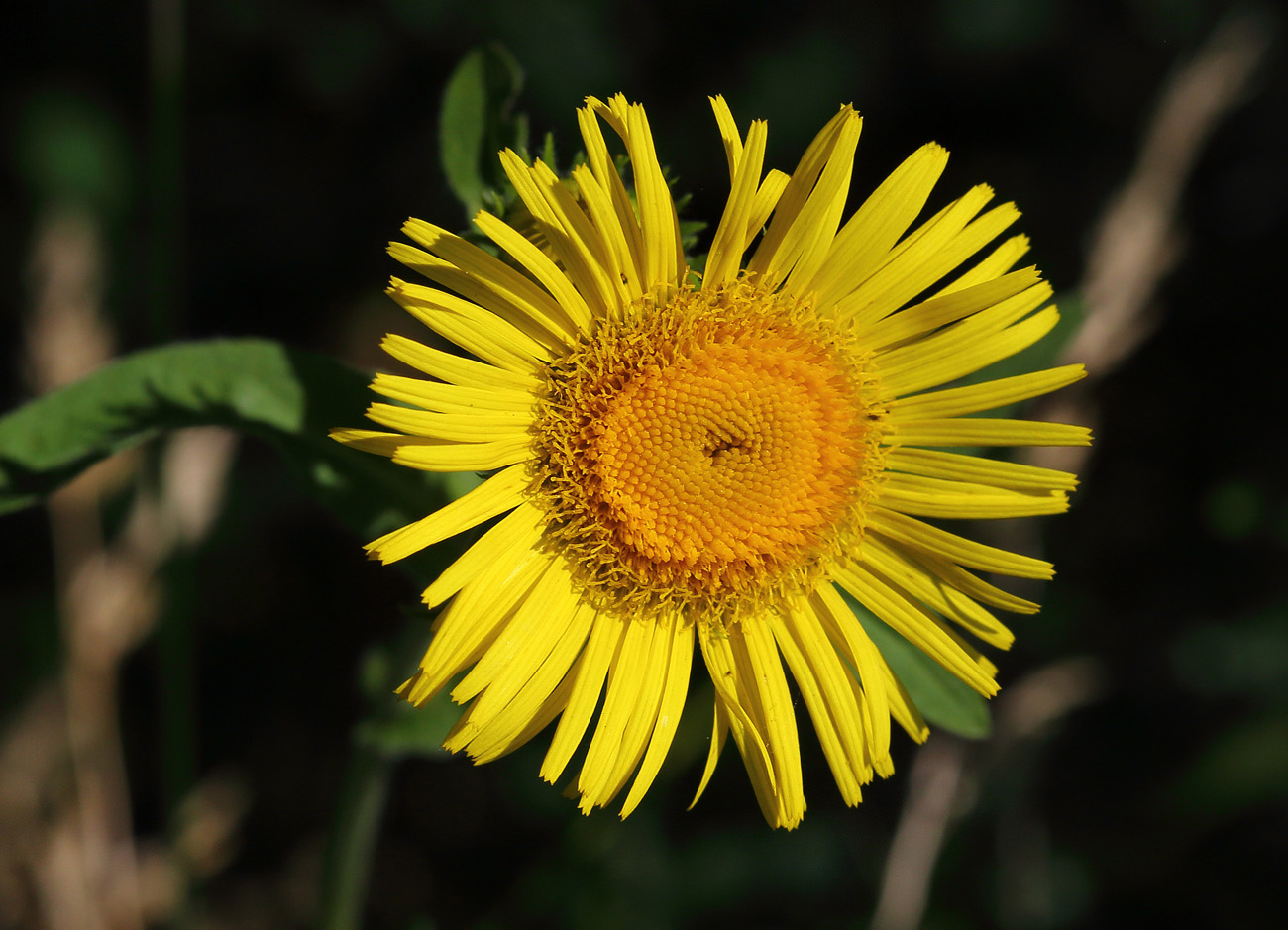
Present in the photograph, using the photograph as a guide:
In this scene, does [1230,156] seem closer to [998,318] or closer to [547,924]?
[998,318]

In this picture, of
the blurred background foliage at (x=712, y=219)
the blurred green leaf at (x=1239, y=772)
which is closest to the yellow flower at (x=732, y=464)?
the blurred background foliage at (x=712, y=219)

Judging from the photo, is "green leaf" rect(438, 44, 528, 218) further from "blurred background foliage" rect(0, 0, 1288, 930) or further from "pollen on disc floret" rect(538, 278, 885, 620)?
"blurred background foliage" rect(0, 0, 1288, 930)

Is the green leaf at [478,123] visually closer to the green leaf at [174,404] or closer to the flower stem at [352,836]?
the green leaf at [174,404]

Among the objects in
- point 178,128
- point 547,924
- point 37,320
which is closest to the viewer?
point 37,320

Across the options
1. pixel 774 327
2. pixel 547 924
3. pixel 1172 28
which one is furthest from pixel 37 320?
pixel 1172 28

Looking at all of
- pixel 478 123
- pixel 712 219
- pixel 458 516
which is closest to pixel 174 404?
pixel 458 516

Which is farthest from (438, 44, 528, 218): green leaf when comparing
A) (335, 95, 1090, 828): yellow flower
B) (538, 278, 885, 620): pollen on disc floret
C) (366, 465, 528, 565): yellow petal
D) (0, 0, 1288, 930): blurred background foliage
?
(0, 0, 1288, 930): blurred background foliage

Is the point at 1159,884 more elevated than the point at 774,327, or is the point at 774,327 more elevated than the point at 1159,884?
the point at 774,327
